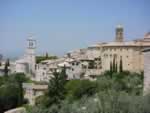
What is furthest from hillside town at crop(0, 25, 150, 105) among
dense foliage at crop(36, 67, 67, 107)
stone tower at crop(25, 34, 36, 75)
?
dense foliage at crop(36, 67, 67, 107)

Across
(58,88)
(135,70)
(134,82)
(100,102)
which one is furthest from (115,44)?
(100,102)

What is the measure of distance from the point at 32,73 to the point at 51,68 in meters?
2.86

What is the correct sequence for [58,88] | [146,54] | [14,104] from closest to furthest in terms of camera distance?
[146,54]
[58,88]
[14,104]

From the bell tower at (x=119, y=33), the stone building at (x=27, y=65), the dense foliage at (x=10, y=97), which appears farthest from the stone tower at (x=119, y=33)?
the dense foliage at (x=10, y=97)

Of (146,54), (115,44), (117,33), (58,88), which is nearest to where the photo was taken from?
(146,54)

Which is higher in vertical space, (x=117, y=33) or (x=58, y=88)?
(x=117, y=33)

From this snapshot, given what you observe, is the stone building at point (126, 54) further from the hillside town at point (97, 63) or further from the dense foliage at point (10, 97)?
the dense foliage at point (10, 97)

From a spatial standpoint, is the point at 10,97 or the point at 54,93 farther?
the point at 10,97

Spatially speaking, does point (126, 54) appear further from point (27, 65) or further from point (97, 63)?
point (27, 65)

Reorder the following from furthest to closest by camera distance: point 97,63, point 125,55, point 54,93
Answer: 1. point 97,63
2. point 125,55
3. point 54,93

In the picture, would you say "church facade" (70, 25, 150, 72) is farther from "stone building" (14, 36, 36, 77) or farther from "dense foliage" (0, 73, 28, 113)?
"dense foliage" (0, 73, 28, 113)

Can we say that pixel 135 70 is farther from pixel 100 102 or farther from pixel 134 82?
pixel 100 102

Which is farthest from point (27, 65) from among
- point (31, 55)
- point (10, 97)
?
point (10, 97)

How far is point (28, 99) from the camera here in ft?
60.7
